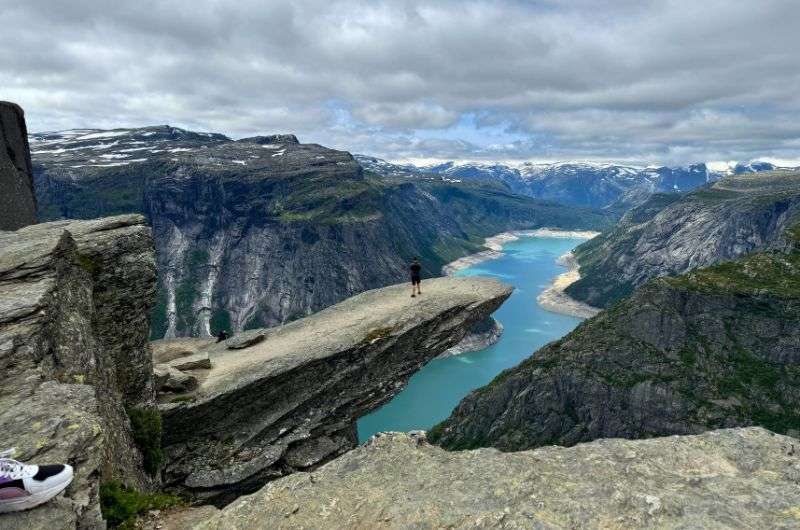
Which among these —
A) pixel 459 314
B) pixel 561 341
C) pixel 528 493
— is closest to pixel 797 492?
pixel 528 493

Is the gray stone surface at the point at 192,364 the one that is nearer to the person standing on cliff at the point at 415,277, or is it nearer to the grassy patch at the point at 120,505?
the person standing on cliff at the point at 415,277

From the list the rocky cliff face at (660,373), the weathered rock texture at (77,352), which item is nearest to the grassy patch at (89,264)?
the weathered rock texture at (77,352)

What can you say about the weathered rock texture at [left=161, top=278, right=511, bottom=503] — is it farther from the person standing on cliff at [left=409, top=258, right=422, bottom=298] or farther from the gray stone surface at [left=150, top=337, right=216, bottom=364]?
the gray stone surface at [left=150, top=337, right=216, bottom=364]

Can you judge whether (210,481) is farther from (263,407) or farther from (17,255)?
(17,255)

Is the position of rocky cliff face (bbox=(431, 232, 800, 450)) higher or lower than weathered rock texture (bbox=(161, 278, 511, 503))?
lower

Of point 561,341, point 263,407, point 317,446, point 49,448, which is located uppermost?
point 49,448

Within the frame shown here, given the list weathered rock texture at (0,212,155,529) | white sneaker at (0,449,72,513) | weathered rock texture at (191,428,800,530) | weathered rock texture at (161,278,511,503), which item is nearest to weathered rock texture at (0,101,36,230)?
weathered rock texture at (0,212,155,529)
